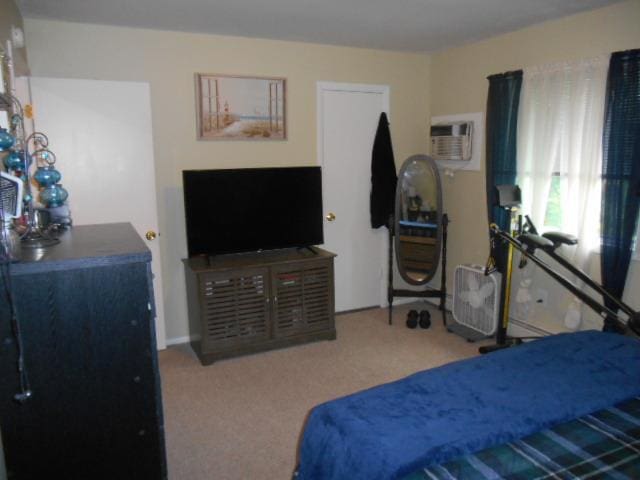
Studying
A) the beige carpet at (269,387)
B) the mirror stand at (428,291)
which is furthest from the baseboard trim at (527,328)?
the mirror stand at (428,291)

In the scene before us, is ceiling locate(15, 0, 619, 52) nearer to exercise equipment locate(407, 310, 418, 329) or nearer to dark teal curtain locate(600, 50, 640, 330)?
dark teal curtain locate(600, 50, 640, 330)

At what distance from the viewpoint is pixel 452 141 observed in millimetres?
4137

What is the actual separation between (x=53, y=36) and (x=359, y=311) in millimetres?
3221

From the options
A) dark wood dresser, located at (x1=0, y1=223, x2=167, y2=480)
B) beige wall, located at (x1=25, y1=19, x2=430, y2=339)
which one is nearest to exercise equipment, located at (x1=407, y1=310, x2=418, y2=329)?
beige wall, located at (x1=25, y1=19, x2=430, y2=339)

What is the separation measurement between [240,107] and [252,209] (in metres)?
0.83

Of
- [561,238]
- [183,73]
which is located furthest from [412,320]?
[183,73]

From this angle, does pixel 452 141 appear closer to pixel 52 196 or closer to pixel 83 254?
pixel 52 196

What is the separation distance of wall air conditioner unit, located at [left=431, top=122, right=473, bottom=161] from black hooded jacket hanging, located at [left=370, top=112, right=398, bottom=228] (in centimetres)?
41

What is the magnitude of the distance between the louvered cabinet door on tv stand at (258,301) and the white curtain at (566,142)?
163 centimetres

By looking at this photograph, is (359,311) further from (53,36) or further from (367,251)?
(53,36)

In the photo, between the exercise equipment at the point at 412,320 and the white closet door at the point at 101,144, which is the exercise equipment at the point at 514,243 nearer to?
the exercise equipment at the point at 412,320

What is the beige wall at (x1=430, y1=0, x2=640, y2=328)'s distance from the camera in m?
2.93

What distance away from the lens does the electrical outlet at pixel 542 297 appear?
3.51 metres

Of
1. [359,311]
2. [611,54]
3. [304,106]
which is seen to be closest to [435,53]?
[304,106]
